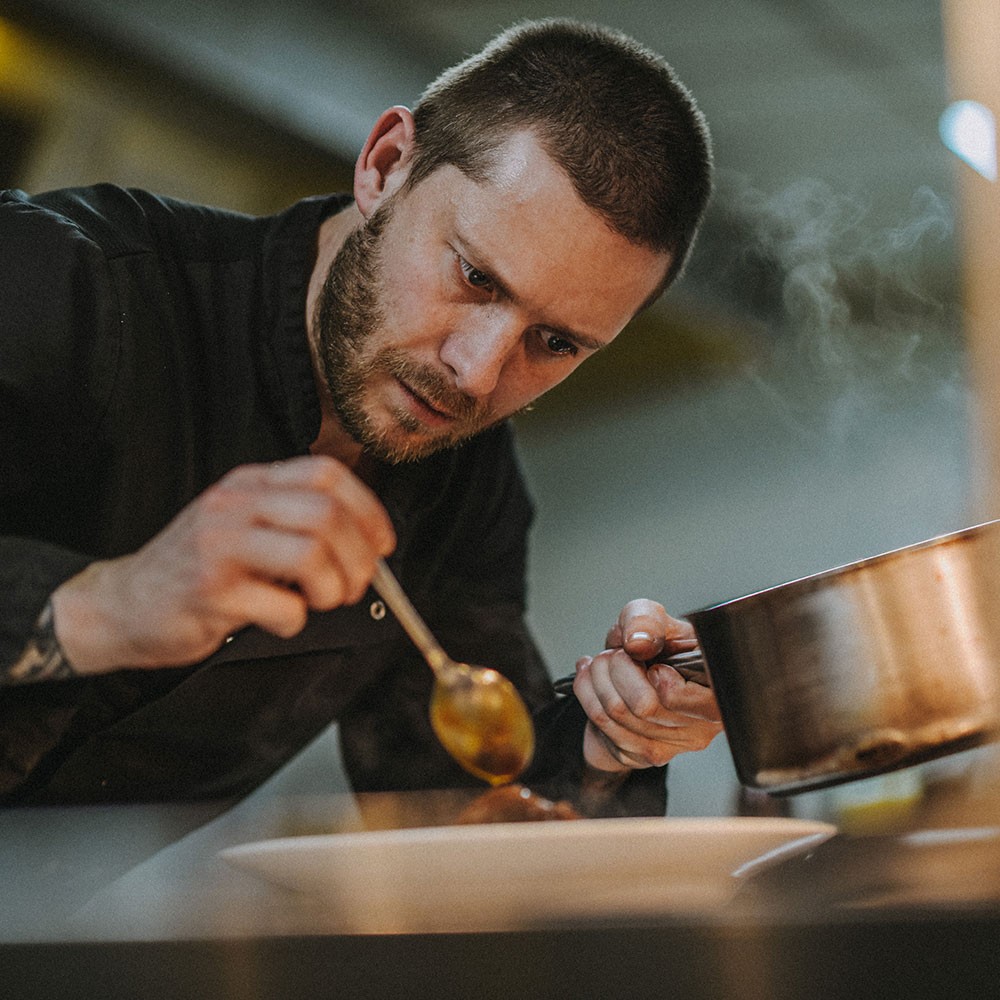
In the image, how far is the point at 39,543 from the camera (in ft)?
2.29

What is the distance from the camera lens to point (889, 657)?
2.27 ft

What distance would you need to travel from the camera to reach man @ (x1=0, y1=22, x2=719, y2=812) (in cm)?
99

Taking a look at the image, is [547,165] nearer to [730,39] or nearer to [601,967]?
[601,967]

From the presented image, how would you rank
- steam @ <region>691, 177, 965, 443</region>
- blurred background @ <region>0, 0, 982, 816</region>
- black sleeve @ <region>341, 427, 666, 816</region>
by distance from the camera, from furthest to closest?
steam @ <region>691, 177, 965, 443</region> < blurred background @ <region>0, 0, 982, 816</region> < black sleeve @ <region>341, 427, 666, 816</region>

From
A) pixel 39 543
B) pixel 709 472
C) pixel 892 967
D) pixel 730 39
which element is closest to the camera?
pixel 892 967

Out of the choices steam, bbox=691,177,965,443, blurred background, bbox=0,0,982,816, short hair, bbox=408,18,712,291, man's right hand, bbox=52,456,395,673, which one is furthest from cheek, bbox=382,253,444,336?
steam, bbox=691,177,965,443

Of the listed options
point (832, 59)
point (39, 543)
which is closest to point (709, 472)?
point (832, 59)

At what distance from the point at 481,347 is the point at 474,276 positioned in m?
0.08

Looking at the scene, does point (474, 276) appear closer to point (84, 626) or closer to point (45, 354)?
point (45, 354)

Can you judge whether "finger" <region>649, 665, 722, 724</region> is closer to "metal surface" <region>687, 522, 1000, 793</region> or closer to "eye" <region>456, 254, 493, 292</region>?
"metal surface" <region>687, 522, 1000, 793</region>

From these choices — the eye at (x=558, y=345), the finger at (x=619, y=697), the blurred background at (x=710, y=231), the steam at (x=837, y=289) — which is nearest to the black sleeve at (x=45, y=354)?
the eye at (x=558, y=345)

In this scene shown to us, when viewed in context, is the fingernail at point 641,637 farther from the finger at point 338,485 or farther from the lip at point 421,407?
the finger at point 338,485

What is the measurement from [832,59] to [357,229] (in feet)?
3.85

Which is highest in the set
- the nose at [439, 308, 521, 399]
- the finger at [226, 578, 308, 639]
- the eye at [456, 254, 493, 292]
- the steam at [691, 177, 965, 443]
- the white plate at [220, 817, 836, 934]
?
the steam at [691, 177, 965, 443]
